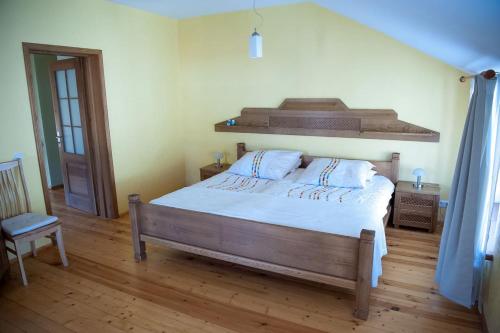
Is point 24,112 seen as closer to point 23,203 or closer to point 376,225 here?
point 23,203

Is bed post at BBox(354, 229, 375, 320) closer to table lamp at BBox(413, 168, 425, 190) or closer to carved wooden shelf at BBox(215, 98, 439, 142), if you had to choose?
table lamp at BBox(413, 168, 425, 190)

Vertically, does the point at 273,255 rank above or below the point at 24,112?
below

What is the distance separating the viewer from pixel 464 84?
333 centimetres

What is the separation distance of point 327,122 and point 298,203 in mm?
1447

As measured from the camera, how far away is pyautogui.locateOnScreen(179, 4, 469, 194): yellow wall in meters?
3.48

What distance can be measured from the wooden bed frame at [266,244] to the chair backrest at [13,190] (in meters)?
1.06

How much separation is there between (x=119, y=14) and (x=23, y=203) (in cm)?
228

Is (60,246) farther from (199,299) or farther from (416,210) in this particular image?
(416,210)

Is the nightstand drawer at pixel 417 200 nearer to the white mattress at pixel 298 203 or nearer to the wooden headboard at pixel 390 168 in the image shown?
the white mattress at pixel 298 203

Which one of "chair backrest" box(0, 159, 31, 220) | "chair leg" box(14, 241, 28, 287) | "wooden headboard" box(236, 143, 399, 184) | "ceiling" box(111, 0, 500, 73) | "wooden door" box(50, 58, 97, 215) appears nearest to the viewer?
"ceiling" box(111, 0, 500, 73)

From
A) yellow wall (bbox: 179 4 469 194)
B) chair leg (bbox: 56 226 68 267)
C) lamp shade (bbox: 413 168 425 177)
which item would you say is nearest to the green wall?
yellow wall (bbox: 179 4 469 194)

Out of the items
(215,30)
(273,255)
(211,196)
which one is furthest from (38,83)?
(273,255)

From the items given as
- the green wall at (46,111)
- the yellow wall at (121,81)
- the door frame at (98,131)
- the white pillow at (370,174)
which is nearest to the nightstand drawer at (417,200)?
the white pillow at (370,174)

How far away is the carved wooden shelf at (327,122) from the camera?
3633mm
